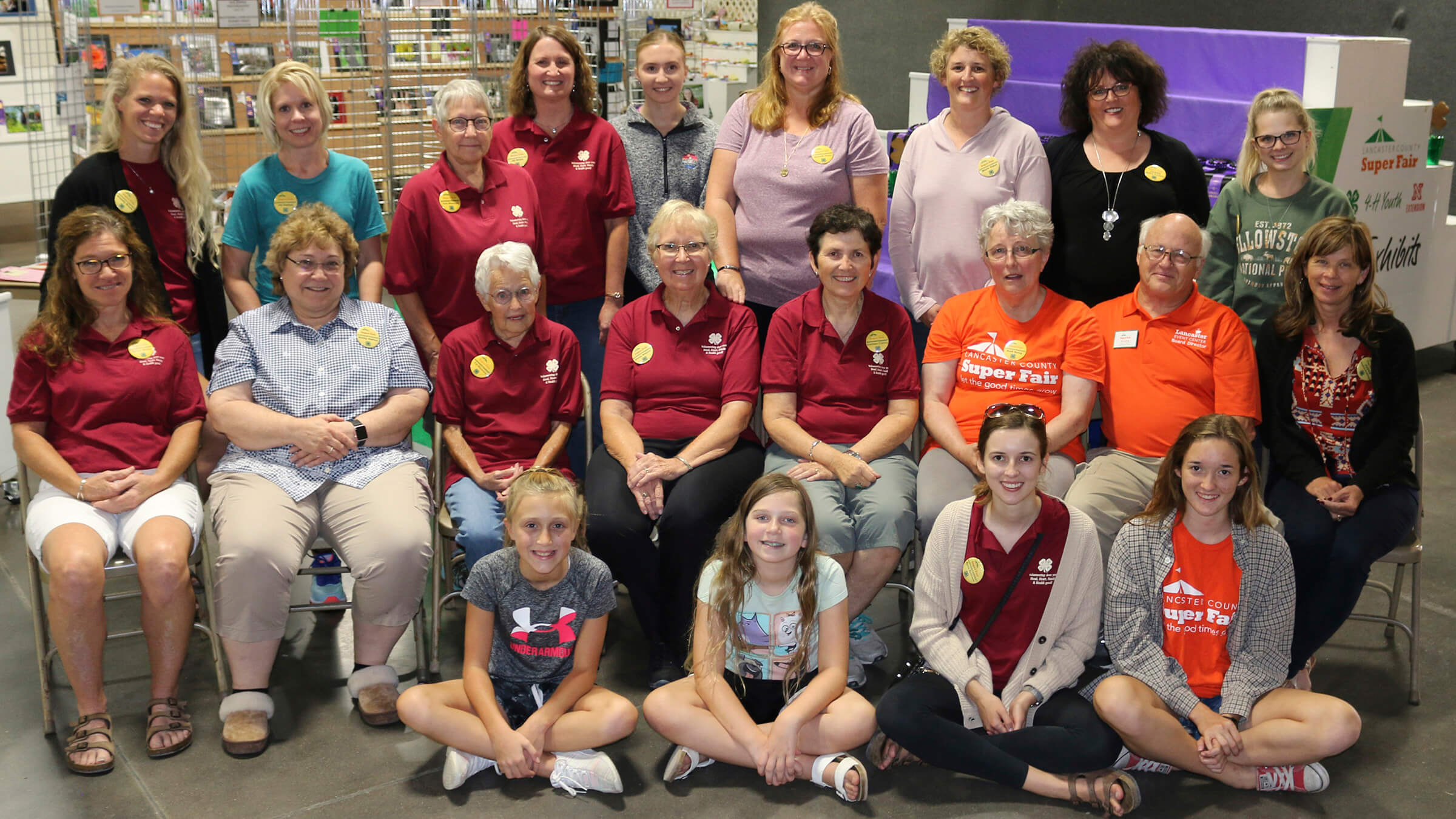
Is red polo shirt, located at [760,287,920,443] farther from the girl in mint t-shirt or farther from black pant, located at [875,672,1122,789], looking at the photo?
black pant, located at [875,672,1122,789]

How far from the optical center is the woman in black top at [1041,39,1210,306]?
12.2 ft

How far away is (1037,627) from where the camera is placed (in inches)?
118

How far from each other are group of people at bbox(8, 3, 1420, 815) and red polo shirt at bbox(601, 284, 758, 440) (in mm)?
12

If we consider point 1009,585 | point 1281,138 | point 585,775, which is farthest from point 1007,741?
point 1281,138

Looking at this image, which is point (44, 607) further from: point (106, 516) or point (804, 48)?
point (804, 48)

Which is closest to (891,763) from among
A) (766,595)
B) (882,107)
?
(766,595)

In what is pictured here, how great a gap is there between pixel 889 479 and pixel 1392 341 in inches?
57.1

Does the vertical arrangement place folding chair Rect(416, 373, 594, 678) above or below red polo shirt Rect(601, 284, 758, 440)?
below

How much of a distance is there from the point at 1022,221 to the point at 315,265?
6.65 feet

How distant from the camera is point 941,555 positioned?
3037 mm

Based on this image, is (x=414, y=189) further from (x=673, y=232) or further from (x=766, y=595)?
(x=766, y=595)

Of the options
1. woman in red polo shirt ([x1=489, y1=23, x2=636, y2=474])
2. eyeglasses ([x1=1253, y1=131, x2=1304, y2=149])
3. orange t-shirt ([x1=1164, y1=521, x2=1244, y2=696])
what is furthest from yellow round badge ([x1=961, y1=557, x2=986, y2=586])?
eyeglasses ([x1=1253, y1=131, x2=1304, y2=149])

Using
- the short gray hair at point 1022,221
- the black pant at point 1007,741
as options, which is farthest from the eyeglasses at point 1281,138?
the black pant at point 1007,741

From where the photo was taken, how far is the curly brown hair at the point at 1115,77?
12.2 feet
